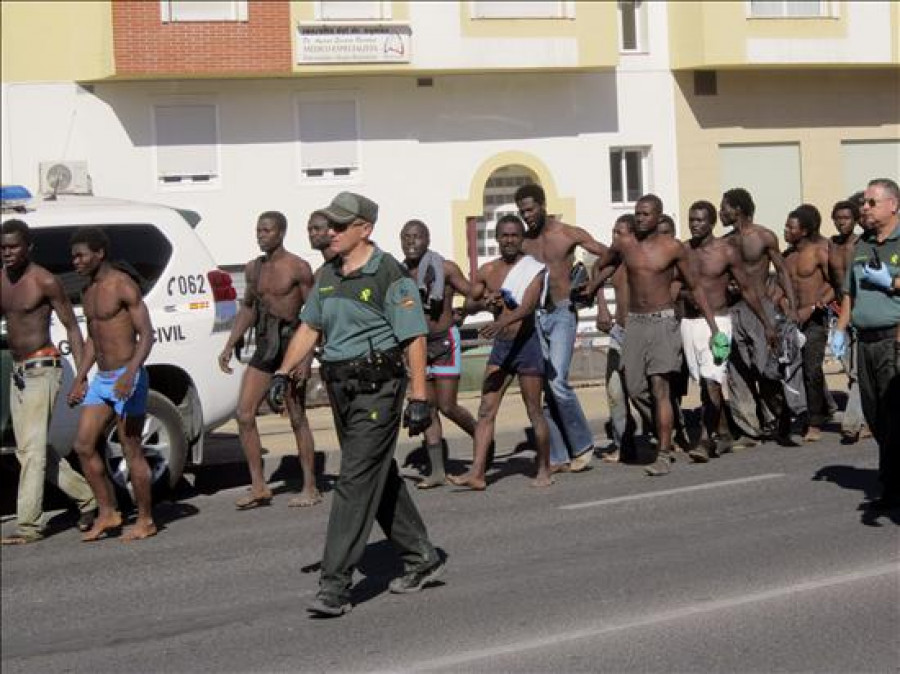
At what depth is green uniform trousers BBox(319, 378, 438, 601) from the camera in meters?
8.22

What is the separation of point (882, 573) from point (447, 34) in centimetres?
2043

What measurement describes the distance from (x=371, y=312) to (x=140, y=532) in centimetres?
312

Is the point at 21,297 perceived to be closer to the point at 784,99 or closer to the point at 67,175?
the point at 67,175

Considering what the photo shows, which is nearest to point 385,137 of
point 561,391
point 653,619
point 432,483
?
point 561,391

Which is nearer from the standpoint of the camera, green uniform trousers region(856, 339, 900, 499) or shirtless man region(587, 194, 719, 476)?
green uniform trousers region(856, 339, 900, 499)

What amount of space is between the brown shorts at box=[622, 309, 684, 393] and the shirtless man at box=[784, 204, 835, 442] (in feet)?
7.07

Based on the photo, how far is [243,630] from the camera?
8047mm

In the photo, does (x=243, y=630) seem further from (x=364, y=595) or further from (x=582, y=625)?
(x=582, y=625)

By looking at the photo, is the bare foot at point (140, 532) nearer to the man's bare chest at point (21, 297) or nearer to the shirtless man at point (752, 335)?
the man's bare chest at point (21, 297)

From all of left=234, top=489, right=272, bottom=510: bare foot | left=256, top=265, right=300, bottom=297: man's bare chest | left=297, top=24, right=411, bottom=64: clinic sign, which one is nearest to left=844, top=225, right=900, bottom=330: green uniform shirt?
left=256, top=265, right=300, bottom=297: man's bare chest

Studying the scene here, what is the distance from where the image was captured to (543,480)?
12.2 m

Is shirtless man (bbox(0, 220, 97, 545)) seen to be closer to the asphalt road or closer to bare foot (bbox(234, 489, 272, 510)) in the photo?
the asphalt road

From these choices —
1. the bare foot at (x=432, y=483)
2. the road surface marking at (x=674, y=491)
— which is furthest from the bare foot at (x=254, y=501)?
the road surface marking at (x=674, y=491)

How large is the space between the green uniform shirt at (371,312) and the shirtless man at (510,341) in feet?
10.9
